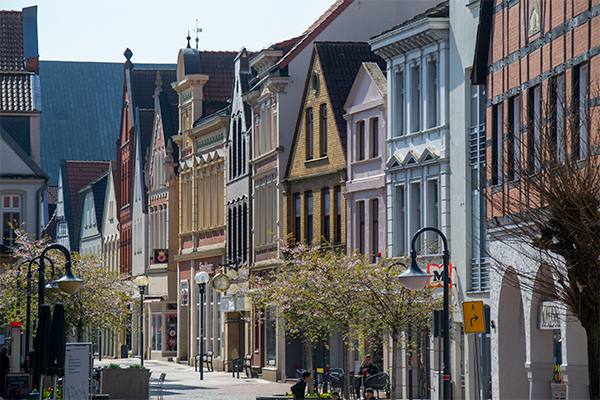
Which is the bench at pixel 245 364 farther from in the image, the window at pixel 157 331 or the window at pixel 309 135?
the window at pixel 157 331

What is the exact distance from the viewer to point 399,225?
35.9 m

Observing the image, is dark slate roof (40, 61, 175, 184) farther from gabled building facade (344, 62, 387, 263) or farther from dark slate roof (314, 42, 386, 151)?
gabled building facade (344, 62, 387, 263)

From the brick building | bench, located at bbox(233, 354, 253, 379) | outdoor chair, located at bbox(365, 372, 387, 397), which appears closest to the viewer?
the brick building

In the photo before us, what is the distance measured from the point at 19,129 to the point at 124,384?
20689 mm

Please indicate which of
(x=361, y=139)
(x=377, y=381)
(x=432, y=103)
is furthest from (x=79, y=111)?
(x=377, y=381)

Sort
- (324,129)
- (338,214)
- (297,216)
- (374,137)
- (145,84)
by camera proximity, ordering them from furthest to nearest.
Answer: (145,84) < (297,216) < (324,129) < (338,214) < (374,137)

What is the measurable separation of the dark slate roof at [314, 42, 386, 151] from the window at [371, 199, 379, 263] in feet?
11.5

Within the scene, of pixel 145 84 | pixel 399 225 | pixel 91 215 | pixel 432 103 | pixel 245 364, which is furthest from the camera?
pixel 91 215

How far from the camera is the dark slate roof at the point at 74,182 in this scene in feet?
296

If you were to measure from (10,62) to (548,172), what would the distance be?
43596mm

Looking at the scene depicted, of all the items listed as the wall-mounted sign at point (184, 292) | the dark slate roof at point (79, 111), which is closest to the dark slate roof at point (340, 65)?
the wall-mounted sign at point (184, 292)

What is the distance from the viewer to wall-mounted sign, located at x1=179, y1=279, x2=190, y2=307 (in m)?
60.4

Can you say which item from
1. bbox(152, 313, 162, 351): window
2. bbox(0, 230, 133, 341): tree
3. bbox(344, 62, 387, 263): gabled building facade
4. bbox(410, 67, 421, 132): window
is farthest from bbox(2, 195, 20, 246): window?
bbox(410, 67, 421, 132): window

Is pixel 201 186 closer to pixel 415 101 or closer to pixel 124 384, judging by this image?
pixel 415 101
